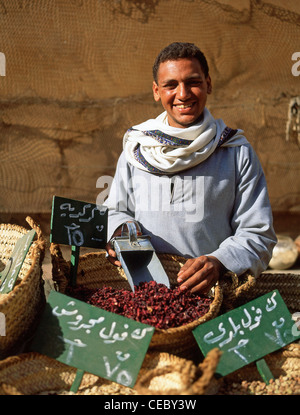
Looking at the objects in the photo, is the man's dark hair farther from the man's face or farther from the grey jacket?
the grey jacket

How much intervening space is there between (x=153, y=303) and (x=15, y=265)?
21.3 inches

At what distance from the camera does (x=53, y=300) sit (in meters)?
1.65

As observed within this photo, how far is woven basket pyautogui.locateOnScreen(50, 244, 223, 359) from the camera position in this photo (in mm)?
1613

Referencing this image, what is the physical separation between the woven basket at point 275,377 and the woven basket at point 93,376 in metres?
0.18

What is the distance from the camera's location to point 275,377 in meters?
1.74

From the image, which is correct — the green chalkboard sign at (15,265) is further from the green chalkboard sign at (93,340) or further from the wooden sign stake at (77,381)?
the wooden sign stake at (77,381)

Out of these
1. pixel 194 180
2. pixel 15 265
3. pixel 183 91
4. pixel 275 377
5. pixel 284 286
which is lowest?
pixel 275 377

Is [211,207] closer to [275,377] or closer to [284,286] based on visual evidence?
[284,286]

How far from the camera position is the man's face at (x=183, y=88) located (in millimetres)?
2100

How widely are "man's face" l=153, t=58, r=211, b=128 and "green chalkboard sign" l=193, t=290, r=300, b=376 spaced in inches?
35.6

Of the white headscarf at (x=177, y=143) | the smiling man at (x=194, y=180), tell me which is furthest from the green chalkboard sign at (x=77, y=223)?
the white headscarf at (x=177, y=143)

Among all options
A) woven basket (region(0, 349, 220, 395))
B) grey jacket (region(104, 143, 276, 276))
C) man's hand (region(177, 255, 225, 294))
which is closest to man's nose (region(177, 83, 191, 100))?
grey jacket (region(104, 143, 276, 276))

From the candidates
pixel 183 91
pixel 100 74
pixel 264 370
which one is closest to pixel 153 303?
pixel 264 370
